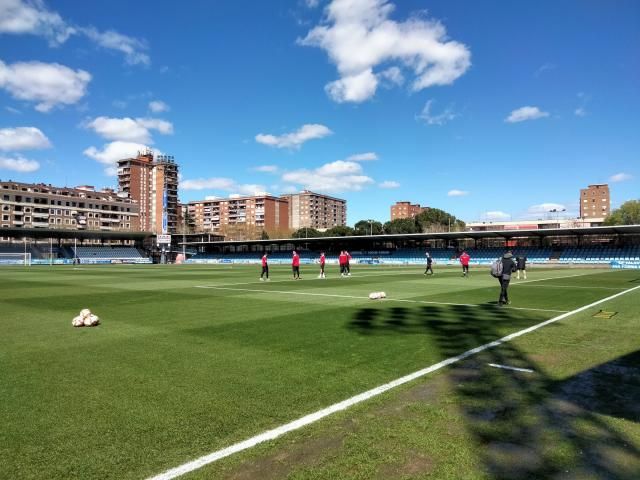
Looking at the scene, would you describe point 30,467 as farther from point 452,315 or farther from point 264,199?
point 264,199

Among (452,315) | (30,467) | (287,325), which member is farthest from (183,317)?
(30,467)

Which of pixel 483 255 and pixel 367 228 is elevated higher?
pixel 367 228

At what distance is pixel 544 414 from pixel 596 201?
7368 inches

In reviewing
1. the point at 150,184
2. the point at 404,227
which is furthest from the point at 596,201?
the point at 150,184

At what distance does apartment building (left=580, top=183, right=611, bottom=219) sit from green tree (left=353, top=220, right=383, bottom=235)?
79132 millimetres

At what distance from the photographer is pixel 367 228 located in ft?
475

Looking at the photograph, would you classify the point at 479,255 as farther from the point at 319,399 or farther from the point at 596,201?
the point at 596,201

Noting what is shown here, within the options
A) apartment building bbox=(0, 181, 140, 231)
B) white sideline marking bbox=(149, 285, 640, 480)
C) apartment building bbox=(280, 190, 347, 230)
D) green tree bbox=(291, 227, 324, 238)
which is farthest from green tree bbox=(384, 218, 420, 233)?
white sideline marking bbox=(149, 285, 640, 480)

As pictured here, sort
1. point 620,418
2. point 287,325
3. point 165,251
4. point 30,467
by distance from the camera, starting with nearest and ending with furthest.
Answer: point 30,467 → point 620,418 → point 287,325 → point 165,251

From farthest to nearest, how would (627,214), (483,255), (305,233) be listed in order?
(305,233) → (627,214) → (483,255)

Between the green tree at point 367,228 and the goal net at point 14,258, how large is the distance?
8509cm

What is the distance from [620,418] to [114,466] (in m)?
5.63

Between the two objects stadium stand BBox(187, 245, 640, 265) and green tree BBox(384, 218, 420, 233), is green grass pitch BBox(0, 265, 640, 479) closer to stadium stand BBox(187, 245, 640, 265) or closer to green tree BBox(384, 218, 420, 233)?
stadium stand BBox(187, 245, 640, 265)

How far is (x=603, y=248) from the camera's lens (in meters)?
63.0
